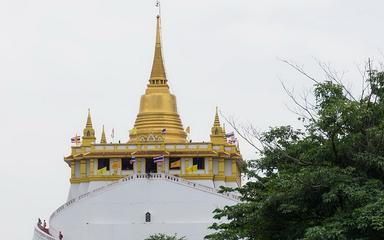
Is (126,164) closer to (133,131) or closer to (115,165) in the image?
(115,165)

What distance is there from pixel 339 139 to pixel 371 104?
3.93 ft

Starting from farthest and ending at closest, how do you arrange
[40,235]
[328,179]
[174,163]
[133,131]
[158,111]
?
[158,111], [133,131], [174,163], [40,235], [328,179]

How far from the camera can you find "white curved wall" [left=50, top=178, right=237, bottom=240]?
207ft

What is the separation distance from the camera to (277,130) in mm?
33094

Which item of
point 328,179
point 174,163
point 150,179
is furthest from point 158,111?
point 328,179

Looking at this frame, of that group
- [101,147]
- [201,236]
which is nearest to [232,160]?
[101,147]

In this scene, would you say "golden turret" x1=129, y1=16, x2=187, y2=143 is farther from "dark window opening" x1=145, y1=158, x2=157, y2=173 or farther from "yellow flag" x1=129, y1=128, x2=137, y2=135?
"dark window opening" x1=145, y1=158, x2=157, y2=173

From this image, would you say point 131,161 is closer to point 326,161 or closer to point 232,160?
point 232,160

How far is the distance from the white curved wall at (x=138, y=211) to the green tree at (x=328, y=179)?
30430mm

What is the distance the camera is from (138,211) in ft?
211

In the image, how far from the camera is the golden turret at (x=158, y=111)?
3093 inches

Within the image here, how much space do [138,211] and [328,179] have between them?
3628 cm

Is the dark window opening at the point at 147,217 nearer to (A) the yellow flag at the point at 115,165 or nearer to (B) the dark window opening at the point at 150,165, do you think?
(B) the dark window opening at the point at 150,165

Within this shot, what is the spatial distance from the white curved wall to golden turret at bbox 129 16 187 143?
12.1 m
